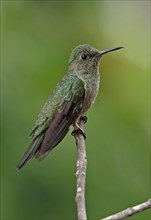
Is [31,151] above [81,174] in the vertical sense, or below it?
above

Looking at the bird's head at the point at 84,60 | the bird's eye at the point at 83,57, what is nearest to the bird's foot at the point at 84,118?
the bird's head at the point at 84,60

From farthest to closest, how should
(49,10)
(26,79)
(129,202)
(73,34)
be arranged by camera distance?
(49,10)
(73,34)
(26,79)
(129,202)

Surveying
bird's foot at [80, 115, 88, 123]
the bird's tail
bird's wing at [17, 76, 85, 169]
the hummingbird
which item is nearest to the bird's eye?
the hummingbird

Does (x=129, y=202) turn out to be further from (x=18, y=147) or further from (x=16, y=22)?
(x=16, y=22)

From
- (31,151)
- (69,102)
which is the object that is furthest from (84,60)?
(31,151)

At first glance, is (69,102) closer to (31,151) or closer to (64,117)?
(64,117)

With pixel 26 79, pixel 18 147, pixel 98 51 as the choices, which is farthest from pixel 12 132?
pixel 98 51
